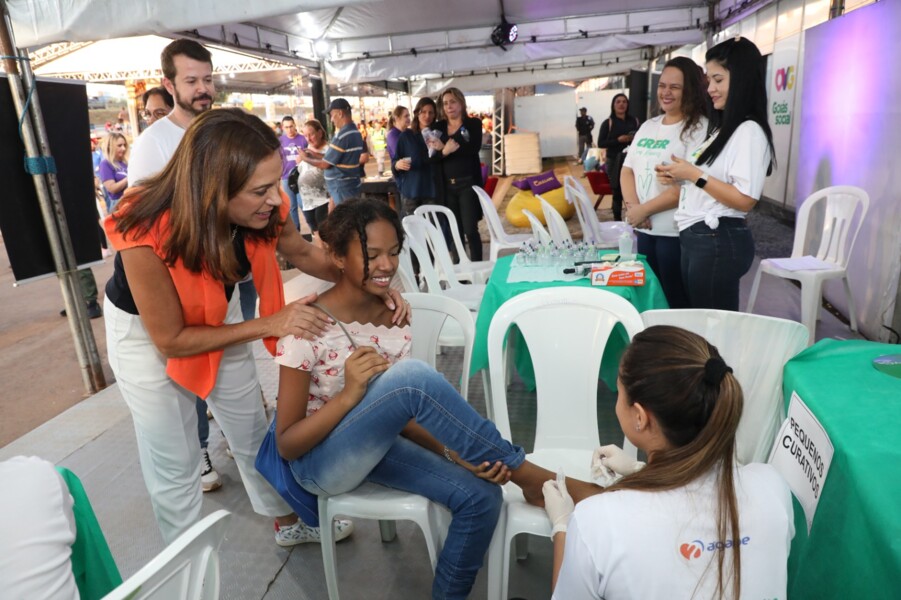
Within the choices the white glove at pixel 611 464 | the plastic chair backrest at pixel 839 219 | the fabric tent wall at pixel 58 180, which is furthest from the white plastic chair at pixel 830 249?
the fabric tent wall at pixel 58 180

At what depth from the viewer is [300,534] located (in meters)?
2.18

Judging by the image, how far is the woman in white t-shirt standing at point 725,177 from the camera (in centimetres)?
237

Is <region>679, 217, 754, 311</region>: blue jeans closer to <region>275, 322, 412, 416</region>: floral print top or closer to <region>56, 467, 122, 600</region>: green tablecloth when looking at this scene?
<region>275, 322, 412, 416</region>: floral print top

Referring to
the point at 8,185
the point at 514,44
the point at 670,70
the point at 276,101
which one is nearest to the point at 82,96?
the point at 8,185

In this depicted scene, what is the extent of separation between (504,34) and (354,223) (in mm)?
6392

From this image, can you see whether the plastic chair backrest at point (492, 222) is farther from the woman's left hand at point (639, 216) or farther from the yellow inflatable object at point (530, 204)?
the yellow inflatable object at point (530, 204)

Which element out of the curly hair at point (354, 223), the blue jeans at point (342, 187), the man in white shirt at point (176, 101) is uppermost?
the man in white shirt at point (176, 101)

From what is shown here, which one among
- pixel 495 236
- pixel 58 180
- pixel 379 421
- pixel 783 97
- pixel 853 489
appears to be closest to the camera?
pixel 853 489

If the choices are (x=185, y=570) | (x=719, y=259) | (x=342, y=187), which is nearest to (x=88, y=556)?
(x=185, y=570)

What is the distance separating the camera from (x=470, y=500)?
1.56 metres

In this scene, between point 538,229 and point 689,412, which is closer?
point 689,412

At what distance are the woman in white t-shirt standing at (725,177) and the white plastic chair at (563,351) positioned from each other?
0.76 metres

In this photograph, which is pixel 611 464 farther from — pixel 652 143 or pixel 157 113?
pixel 157 113

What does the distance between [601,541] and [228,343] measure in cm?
111
